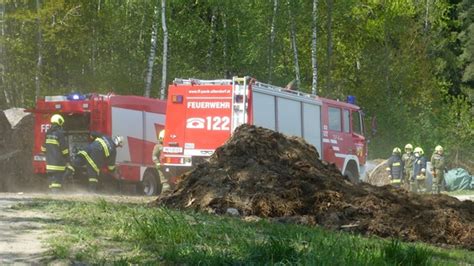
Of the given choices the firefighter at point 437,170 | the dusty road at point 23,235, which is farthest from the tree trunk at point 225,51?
the dusty road at point 23,235

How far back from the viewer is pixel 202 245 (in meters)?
7.44

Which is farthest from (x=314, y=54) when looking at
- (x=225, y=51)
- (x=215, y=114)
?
(x=215, y=114)

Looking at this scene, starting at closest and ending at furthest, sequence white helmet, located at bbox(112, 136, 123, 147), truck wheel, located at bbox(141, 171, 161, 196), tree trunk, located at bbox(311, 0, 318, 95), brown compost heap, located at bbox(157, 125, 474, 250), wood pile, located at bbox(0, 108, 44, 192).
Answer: brown compost heap, located at bbox(157, 125, 474, 250), white helmet, located at bbox(112, 136, 123, 147), wood pile, located at bbox(0, 108, 44, 192), truck wheel, located at bbox(141, 171, 161, 196), tree trunk, located at bbox(311, 0, 318, 95)

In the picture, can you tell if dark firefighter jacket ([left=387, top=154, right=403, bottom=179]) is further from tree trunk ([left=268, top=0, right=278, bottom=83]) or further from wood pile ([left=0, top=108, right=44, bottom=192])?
wood pile ([left=0, top=108, right=44, bottom=192])

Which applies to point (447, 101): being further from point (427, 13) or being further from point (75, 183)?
point (75, 183)

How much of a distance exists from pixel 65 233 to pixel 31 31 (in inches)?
853

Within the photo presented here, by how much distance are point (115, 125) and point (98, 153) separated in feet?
6.50

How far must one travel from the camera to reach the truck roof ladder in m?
17.4

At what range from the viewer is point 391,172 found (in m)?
24.7

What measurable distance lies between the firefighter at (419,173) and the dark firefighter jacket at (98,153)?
10.7 m

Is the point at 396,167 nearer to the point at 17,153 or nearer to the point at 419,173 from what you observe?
the point at 419,173

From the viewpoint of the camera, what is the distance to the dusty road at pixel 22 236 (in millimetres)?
6781

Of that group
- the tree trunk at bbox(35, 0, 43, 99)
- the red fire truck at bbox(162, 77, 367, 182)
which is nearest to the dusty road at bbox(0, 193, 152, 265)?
the red fire truck at bbox(162, 77, 367, 182)

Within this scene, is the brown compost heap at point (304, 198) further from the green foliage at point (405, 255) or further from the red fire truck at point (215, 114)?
the red fire truck at point (215, 114)
